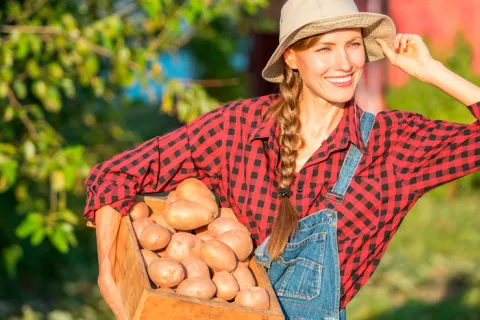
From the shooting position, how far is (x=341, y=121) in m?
2.51

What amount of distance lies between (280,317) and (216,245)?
0.30 m

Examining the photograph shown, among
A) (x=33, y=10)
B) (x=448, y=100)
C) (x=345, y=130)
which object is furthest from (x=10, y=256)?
(x=448, y=100)

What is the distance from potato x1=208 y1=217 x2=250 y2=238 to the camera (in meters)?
2.39

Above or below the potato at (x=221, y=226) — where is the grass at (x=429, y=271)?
below

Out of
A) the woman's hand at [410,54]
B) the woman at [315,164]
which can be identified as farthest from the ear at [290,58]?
the woman's hand at [410,54]

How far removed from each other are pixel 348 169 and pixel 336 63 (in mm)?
308

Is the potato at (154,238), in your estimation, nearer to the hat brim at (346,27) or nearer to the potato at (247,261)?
the potato at (247,261)

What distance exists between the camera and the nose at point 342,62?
93.4 inches

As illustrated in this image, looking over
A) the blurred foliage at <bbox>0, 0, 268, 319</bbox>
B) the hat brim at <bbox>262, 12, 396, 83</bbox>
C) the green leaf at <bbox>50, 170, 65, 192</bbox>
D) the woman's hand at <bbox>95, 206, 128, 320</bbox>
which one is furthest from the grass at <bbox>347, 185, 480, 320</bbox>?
the woman's hand at <bbox>95, 206, 128, 320</bbox>

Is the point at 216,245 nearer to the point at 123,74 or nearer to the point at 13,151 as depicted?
the point at 13,151

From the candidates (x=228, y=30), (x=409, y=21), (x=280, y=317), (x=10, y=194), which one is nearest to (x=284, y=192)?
(x=280, y=317)

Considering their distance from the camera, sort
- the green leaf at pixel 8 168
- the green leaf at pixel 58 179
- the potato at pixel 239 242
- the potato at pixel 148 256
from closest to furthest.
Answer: the potato at pixel 148 256, the potato at pixel 239 242, the green leaf at pixel 8 168, the green leaf at pixel 58 179

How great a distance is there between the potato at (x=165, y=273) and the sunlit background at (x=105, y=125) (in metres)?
1.61

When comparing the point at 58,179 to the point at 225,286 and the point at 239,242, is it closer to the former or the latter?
the point at 239,242
